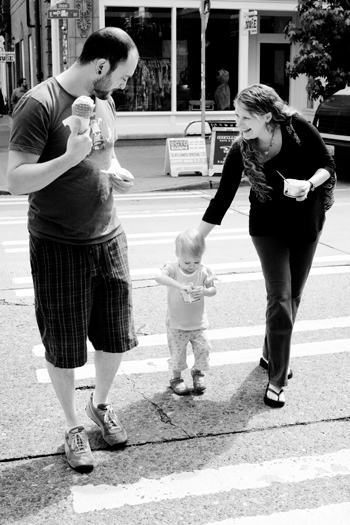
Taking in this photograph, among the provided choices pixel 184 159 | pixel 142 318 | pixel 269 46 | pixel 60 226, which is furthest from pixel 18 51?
pixel 60 226

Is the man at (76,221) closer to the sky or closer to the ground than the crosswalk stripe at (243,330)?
closer to the sky

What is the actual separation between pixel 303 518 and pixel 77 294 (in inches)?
53.7

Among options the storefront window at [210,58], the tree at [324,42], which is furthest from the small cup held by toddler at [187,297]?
the storefront window at [210,58]

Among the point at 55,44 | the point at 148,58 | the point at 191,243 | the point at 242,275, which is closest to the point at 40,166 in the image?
the point at 191,243

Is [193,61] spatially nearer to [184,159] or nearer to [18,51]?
[184,159]

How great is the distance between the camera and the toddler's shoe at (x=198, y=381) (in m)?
4.40

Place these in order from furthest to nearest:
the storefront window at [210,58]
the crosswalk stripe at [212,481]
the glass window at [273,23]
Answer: the glass window at [273,23]
the storefront window at [210,58]
the crosswalk stripe at [212,481]

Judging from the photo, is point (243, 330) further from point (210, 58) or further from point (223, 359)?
point (210, 58)

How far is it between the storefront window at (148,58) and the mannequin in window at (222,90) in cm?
134

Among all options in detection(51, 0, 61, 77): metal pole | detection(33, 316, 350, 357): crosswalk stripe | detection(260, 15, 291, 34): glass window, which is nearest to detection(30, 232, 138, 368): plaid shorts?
detection(33, 316, 350, 357): crosswalk stripe

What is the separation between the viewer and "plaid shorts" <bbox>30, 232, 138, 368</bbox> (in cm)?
339

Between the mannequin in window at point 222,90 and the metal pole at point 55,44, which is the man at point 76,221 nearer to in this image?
the mannequin in window at point 222,90

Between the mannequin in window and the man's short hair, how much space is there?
17810 mm

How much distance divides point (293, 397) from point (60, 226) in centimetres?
182
